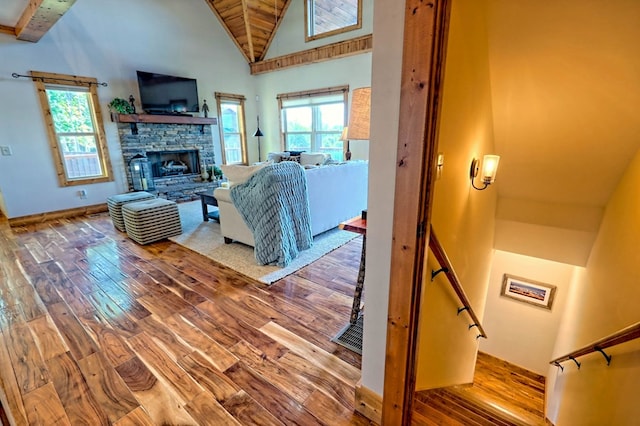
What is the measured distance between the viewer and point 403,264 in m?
1.10

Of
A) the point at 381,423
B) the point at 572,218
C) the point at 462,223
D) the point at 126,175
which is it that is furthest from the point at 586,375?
the point at 126,175

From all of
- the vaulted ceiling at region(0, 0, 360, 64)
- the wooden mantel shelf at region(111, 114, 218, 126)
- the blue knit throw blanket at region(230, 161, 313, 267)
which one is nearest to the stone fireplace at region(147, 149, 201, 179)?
the wooden mantel shelf at region(111, 114, 218, 126)

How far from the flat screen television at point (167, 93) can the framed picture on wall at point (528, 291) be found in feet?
21.6

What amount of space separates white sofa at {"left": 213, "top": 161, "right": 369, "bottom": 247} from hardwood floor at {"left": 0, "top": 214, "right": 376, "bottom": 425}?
1.75 feet

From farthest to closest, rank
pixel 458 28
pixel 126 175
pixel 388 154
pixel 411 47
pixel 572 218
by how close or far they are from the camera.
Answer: pixel 126 175 → pixel 572 218 → pixel 458 28 → pixel 388 154 → pixel 411 47

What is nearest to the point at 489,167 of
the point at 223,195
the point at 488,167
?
the point at 488,167

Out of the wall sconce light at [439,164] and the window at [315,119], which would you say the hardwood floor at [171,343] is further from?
the window at [315,119]

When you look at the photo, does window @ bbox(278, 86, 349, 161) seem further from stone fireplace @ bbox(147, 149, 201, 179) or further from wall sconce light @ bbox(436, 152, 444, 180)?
wall sconce light @ bbox(436, 152, 444, 180)

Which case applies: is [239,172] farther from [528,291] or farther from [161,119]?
[528,291]

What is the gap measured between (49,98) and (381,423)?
6228 millimetres

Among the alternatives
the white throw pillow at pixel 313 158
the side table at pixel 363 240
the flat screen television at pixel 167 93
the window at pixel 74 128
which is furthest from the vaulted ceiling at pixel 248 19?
the side table at pixel 363 240

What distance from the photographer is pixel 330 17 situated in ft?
19.6

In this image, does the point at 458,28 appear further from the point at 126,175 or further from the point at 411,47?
the point at 126,175

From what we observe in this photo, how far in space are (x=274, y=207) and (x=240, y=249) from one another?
34.4 inches
